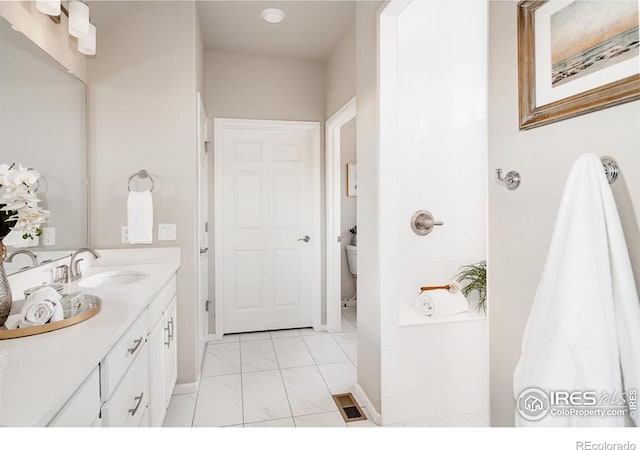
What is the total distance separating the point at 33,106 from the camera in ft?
5.17

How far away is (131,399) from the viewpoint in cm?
126

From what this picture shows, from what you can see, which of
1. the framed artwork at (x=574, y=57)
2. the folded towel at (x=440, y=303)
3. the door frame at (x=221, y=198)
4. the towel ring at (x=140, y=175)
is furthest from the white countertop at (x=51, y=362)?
the door frame at (x=221, y=198)

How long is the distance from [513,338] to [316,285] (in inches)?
101

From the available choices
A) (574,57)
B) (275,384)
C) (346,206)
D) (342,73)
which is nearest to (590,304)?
(574,57)

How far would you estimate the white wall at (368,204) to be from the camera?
1877mm

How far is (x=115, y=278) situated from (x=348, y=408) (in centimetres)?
157

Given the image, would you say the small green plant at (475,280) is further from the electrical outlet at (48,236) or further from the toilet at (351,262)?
the electrical outlet at (48,236)

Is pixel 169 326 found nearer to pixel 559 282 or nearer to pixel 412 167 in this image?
pixel 412 167

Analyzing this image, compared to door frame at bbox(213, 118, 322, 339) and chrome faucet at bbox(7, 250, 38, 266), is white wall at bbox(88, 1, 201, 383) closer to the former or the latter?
chrome faucet at bbox(7, 250, 38, 266)

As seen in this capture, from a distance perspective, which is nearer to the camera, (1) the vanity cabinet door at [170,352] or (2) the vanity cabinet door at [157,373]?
(2) the vanity cabinet door at [157,373]

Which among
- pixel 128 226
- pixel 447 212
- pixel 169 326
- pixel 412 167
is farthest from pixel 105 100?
pixel 447 212

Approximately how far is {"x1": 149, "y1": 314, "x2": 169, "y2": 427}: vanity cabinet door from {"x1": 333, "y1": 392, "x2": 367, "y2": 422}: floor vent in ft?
3.26

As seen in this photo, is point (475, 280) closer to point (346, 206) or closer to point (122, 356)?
point (122, 356)

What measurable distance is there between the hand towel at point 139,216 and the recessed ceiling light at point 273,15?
1.59m
